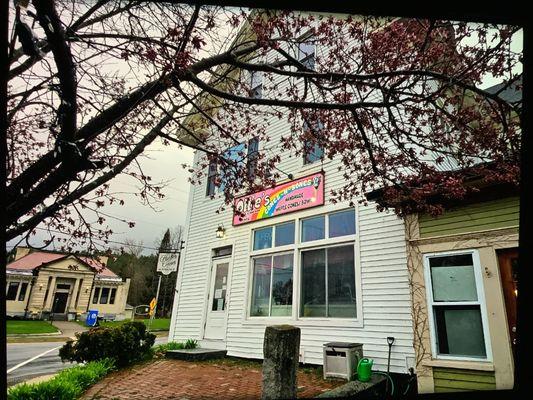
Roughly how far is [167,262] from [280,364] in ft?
26.5

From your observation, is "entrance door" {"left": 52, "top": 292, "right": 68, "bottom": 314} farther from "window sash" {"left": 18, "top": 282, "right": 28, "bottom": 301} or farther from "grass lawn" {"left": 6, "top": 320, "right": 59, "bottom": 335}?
"grass lawn" {"left": 6, "top": 320, "right": 59, "bottom": 335}

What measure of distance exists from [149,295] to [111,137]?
48255mm

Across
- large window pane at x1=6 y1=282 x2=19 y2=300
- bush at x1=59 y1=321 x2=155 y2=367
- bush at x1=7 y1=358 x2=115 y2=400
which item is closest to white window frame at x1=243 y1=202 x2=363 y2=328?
bush at x1=59 y1=321 x2=155 y2=367

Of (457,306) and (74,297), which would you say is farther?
(74,297)

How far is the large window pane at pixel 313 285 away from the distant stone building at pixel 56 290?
2842 centimetres

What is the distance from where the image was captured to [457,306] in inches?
202

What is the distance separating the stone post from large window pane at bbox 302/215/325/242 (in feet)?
13.7

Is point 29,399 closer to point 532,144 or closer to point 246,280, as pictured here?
point 246,280

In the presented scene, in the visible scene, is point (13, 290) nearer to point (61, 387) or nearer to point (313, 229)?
point (61, 387)

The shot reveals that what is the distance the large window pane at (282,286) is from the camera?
8.23 metres

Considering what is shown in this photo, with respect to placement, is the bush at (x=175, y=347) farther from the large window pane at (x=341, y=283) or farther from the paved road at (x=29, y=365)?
the large window pane at (x=341, y=283)

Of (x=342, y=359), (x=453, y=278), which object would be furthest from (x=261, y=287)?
(x=453, y=278)

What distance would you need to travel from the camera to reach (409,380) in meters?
5.48

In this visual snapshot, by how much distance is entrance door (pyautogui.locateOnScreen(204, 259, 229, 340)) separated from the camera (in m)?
9.66
